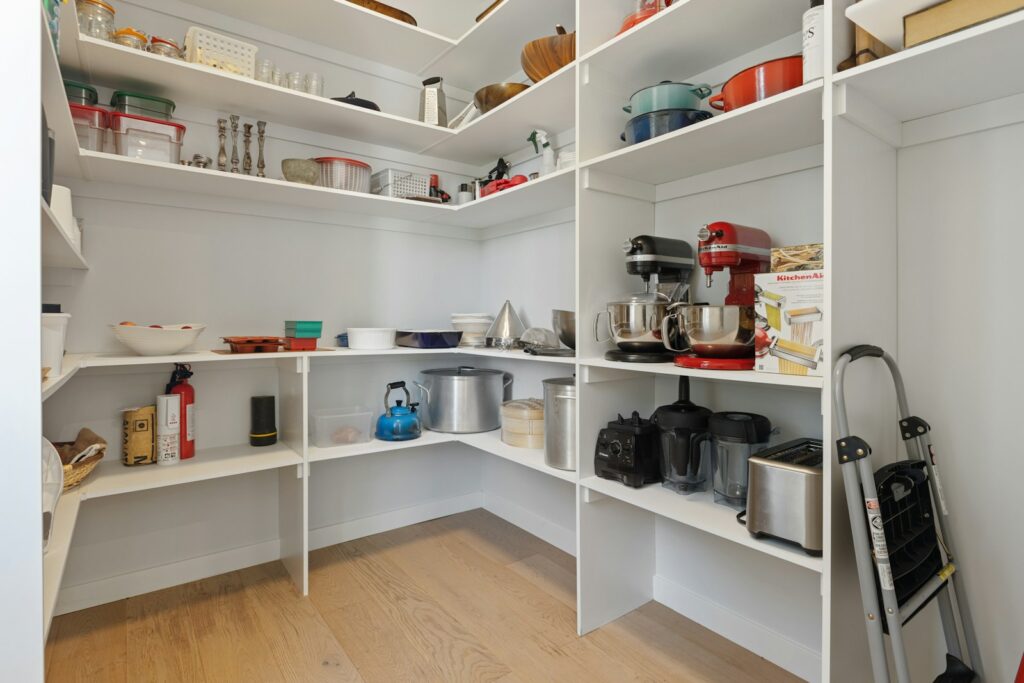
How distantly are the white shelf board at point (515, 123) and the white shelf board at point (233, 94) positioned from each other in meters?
0.14

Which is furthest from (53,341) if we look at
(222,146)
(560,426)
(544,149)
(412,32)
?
(412,32)

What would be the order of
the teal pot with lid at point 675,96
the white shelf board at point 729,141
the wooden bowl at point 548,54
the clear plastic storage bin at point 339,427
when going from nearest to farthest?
the white shelf board at point 729,141 < the teal pot with lid at point 675,96 < the wooden bowl at point 548,54 < the clear plastic storage bin at point 339,427

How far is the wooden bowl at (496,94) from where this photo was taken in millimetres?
2320

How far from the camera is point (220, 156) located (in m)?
2.20

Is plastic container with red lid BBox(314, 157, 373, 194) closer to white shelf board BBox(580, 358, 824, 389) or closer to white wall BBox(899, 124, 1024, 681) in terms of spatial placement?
white shelf board BBox(580, 358, 824, 389)

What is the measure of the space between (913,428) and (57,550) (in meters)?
2.01

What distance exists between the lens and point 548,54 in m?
2.05

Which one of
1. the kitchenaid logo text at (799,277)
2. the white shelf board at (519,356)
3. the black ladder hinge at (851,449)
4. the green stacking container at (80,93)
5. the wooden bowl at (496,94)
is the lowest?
the black ladder hinge at (851,449)

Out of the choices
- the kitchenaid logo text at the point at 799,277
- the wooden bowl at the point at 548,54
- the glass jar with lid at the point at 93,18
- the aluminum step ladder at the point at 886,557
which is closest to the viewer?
the aluminum step ladder at the point at 886,557

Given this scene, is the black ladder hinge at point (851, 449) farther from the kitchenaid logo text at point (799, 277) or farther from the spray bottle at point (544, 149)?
the spray bottle at point (544, 149)

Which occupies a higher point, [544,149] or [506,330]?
[544,149]

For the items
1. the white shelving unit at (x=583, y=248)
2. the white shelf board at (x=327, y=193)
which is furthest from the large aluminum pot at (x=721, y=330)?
the white shelf board at (x=327, y=193)

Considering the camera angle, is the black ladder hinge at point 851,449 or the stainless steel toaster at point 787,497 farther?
the stainless steel toaster at point 787,497

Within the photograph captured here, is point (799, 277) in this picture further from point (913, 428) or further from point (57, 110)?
point (57, 110)
